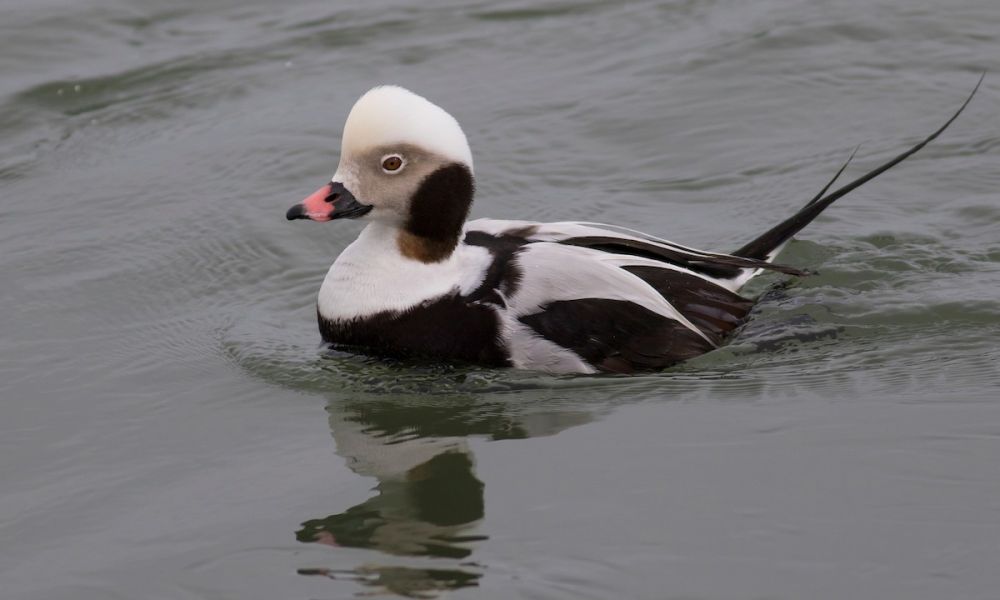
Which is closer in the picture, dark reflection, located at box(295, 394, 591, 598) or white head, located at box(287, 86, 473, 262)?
dark reflection, located at box(295, 394, 591, 598)

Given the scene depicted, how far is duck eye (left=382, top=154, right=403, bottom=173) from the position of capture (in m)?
6.81

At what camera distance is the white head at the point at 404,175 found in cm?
678

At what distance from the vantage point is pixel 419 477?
5695 millimetres

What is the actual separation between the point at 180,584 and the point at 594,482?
1.46 m

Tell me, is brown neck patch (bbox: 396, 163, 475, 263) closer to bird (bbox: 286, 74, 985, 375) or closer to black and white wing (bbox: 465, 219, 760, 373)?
bird (bbox: 286, 74, 985, 375)

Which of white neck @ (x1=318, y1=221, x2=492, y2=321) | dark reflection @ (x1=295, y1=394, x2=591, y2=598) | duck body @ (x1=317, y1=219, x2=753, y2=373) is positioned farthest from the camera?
white neck @ (x1=318, y1=221, x2=492, y2=321)

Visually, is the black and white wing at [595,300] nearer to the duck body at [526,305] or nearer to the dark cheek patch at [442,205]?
the duck body at [526,305]

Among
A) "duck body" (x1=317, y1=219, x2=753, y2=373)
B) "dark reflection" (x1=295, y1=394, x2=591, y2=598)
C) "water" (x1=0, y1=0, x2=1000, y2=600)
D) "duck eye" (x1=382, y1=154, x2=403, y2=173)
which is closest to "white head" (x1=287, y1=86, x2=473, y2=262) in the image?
"duck eye" (x1=382, y1=154, x2=403, y2=173)

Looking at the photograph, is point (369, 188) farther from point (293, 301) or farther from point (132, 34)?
point (132, 34)

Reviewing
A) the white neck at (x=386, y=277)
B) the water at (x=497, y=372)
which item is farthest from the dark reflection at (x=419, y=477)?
the white neck at (x=386, y=277)

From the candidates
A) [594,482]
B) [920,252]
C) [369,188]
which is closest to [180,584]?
[594,482]

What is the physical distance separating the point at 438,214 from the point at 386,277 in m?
0.36

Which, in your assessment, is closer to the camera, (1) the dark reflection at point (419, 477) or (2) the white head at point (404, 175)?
(1) the dark reflection at point (419, 477)

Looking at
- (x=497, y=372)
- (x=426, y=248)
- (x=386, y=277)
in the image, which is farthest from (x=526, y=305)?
(x=386, y=277)
